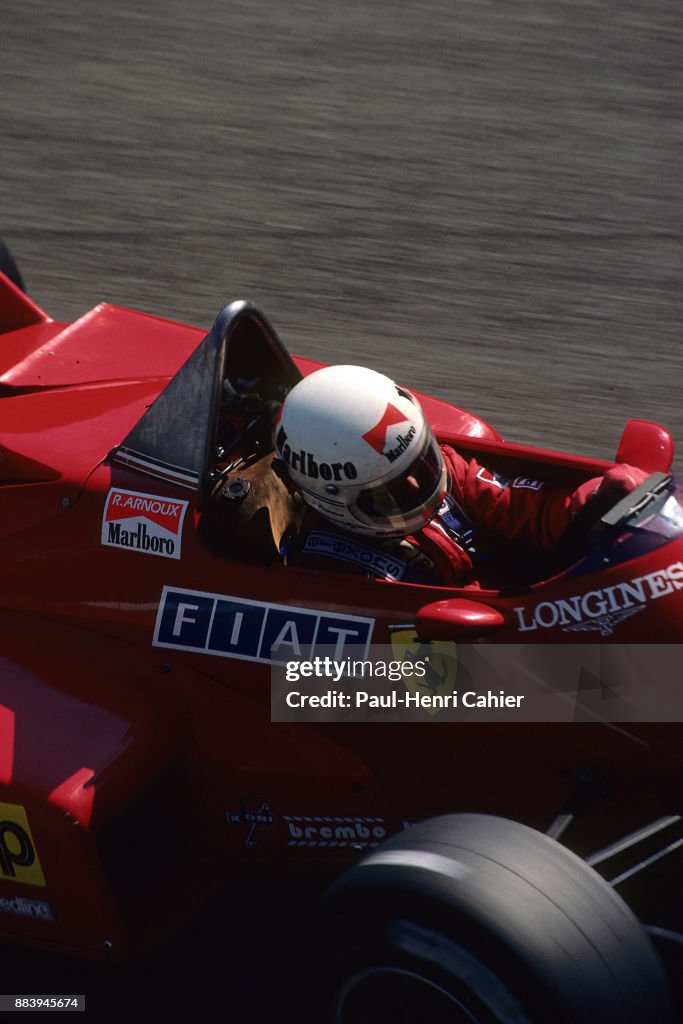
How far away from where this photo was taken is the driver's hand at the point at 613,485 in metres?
3.71

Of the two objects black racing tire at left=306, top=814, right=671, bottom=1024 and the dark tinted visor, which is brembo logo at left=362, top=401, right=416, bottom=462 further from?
black racing tire at left=306, top=814, right=671, bottom=1024

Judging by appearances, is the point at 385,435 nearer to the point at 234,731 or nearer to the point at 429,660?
the point at 429,660

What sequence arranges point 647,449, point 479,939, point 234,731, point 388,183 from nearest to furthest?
1. point 479,939
2. point 234,731
3. point 647,449
4. point 388,183

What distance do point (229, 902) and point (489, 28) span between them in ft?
23.2

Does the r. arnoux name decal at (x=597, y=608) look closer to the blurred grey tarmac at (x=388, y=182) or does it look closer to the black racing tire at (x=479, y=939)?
the black racing tire at (x=479, y=939)

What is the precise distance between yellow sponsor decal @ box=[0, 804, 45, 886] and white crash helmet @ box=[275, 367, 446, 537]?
3.87 feet

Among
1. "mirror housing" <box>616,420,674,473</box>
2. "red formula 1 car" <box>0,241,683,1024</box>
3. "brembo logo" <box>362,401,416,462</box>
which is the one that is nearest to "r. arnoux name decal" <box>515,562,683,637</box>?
"red formula 1 car" <box>0,241,683,1024</box>

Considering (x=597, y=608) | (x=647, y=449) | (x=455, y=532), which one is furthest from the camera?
(x=647, y=449)

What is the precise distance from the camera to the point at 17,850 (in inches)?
136

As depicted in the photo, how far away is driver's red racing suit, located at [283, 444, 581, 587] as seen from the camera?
12.1ft

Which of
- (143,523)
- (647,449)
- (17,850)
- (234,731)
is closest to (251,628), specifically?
(234,731)

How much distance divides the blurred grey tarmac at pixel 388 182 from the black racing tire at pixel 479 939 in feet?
10.6

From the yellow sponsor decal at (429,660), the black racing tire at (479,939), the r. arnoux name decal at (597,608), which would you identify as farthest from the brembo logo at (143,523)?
the black racing tire at (479,939)

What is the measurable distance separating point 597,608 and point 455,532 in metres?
0.65
